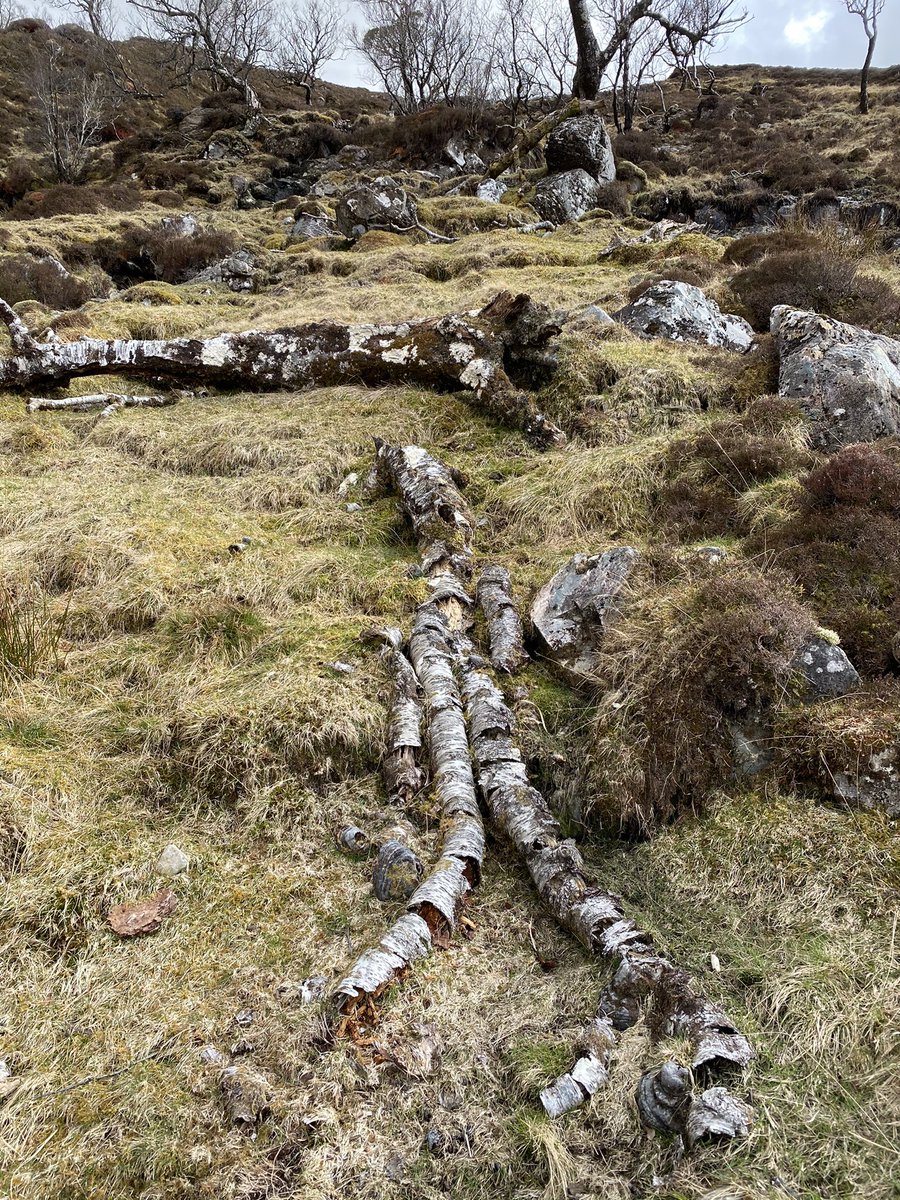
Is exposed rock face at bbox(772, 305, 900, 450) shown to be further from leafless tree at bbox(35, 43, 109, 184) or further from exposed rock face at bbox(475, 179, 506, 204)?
leafless tree at bbox(35, 43, 109, 184)

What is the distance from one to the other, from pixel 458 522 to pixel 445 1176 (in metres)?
4.97

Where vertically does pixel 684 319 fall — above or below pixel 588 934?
above

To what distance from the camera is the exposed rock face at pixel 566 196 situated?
22.4 meters

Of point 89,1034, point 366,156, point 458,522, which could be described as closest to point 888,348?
point 458,522

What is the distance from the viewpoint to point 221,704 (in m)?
4.48

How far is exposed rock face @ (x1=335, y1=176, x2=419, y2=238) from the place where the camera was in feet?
71.2

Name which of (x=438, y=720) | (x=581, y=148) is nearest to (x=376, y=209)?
(x=581, y=148)

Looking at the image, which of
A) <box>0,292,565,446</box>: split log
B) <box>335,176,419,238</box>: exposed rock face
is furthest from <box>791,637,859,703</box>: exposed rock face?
<box>335,176,419,238</box>: exposed rock face

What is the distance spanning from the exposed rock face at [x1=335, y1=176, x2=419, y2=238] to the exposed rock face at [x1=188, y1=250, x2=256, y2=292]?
4409mm

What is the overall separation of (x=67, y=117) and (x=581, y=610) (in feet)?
138

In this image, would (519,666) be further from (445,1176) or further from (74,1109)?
(74,1109)

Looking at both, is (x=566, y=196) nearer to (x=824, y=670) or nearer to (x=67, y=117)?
(x=824, y=670)

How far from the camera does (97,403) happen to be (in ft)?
32.9

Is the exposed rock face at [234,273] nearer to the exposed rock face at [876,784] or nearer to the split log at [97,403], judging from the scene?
the split log at [97,403]
